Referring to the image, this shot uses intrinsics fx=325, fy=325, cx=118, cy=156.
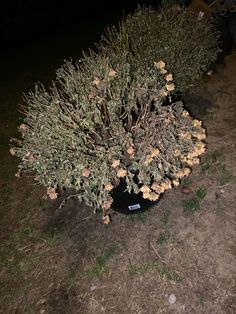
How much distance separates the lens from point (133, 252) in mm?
3248

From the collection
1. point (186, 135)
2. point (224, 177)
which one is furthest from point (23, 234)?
point (224, 177)

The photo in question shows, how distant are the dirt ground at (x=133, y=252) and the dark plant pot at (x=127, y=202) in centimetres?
15

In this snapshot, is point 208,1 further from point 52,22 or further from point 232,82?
point 52,22

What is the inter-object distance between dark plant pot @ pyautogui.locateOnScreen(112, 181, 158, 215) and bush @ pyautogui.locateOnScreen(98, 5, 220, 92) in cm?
172

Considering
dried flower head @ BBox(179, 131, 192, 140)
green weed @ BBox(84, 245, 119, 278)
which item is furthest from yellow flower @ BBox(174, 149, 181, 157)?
green weed @ BBox(84, 245, 119, 278)

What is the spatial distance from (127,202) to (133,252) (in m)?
0.51

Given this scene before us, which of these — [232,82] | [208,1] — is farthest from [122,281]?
[208,1]

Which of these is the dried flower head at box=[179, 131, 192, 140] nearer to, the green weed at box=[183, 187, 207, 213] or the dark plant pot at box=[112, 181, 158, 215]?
the dark plant pot at box=[112, 181, 158, 215]

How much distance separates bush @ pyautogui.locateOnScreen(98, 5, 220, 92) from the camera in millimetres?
4262

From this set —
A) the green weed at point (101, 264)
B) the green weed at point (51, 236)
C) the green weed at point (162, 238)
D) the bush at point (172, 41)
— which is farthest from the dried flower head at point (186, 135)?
the green weed at point (51, 236)

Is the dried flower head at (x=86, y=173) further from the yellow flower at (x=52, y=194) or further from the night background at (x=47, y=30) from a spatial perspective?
the night background at (x=47, y=30)

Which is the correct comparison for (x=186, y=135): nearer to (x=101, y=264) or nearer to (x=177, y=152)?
(x=177, y=152)

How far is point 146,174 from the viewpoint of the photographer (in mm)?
2820

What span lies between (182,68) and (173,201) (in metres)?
1.92
